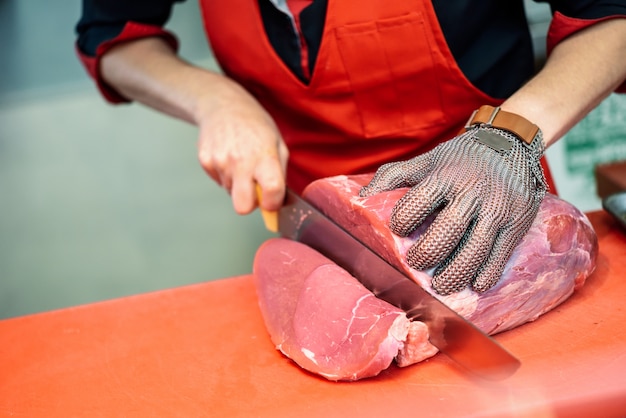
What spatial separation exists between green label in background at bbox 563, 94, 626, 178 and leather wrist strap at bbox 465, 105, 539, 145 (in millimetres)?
1820

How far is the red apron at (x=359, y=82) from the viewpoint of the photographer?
1969mm

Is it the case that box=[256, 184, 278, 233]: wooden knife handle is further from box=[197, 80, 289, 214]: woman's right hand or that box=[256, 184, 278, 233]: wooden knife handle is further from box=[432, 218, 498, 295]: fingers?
box=[432, 218, 498, 295]: fingers

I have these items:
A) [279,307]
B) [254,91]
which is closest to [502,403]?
[279,307]

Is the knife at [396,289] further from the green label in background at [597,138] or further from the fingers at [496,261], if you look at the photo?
the green label in background at [597,138]

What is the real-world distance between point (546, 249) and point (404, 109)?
66 cm

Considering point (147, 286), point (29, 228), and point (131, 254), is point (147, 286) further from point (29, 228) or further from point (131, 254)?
point (29, 228)

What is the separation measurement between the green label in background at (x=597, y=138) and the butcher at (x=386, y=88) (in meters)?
1.32

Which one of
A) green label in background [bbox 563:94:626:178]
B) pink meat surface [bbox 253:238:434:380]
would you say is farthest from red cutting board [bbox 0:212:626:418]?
green label in background [bbox 563:94:626:178]

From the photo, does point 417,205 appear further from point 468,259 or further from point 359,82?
point 359,82

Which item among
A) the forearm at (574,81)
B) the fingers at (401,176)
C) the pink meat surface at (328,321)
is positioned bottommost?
the pink meat surface at (328,321)

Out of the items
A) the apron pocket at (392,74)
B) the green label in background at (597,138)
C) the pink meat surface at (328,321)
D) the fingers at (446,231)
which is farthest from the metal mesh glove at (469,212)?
the green label in background at (597,138)

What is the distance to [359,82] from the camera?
2049 mm

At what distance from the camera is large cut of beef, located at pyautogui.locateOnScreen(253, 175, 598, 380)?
4.92ft

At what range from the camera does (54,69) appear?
347 cm
